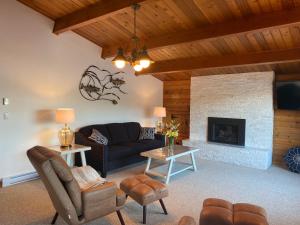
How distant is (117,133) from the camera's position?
5.42m

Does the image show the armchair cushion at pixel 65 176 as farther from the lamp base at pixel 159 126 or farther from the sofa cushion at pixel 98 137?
the lamp base at pixel 159 126

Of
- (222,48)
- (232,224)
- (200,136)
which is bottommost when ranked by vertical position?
(232,224)

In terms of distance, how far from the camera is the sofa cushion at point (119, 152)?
4.39 metres

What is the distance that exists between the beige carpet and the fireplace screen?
0.97 metres

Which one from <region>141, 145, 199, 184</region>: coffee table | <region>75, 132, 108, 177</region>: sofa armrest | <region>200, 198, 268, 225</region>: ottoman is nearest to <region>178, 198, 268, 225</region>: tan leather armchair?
<region>200, 198, 268, 225</region>: ottoman

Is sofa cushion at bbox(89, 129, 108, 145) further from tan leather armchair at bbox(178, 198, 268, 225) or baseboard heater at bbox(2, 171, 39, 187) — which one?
tan leather armchair at bbox(178, 198, 268, 225)

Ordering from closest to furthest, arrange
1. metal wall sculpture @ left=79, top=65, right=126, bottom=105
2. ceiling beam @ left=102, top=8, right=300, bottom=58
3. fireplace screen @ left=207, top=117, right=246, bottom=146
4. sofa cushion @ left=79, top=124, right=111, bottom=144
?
1. ceiling beam @ left=102, top=8, right=300, bottom=58
2. sofa cushion @ left=79, top=124, right=111, bottom=144
3. metal wall sculpture @ left=79, top=65, right=126, bottom=105
4. fireplace screen @ left=207, top=117, right=246, bottom=146

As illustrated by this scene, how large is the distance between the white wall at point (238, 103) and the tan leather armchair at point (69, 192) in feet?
13.9

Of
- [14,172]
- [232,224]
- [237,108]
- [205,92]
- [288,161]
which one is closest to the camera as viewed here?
[232,224]

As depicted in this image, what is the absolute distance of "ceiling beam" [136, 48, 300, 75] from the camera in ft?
13.5

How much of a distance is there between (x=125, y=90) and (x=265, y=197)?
399cm

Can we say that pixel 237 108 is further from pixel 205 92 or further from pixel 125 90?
pixel 125 90

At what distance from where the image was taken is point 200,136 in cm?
640

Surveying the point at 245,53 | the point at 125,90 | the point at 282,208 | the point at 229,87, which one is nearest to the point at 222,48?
the point at 245,53
